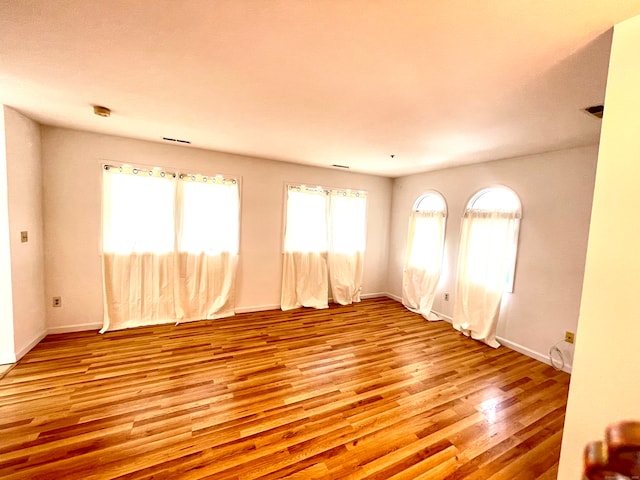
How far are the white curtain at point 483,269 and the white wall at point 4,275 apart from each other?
4.96 meters

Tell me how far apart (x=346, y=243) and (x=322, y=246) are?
470mm

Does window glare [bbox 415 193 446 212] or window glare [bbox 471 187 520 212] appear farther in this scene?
window glare [bbox 415 193 446 212]

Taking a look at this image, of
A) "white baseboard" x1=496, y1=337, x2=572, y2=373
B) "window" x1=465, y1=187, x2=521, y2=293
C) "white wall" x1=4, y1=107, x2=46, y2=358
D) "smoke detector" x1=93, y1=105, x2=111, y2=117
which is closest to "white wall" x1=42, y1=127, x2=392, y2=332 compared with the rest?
"white wall" x1=4, y1=107, x2=46, y2=358

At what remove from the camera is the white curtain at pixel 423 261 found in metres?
4.06

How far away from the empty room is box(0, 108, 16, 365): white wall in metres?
0.02

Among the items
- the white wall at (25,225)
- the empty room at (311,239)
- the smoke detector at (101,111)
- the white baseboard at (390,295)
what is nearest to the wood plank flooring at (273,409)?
the empty room at (311,239)

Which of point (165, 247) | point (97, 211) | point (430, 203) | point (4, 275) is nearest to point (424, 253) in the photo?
point (430, 203)

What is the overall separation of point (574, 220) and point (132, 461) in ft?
13.7

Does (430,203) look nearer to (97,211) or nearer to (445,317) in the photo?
(445,317)

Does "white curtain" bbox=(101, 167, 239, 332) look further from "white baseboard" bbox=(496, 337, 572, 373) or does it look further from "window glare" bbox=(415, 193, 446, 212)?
"white baseboard" bbox=(496, 337, 572, 373)

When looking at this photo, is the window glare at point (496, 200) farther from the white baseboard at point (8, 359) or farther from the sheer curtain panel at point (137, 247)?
the white baseboard at point (8, 359)

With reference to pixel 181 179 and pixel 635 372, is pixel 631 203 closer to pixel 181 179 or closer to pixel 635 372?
pixel 635 372

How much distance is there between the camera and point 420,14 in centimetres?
108

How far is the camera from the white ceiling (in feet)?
3.61
